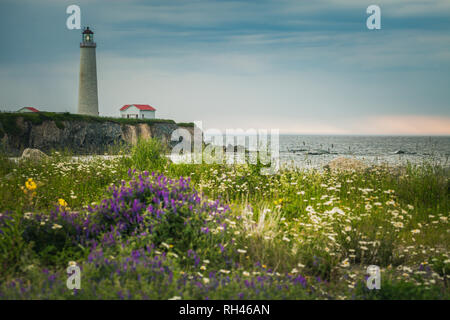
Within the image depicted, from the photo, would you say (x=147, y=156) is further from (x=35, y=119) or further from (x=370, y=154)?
(x=370, y=154)

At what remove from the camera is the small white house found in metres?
58.9

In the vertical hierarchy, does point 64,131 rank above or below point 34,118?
below

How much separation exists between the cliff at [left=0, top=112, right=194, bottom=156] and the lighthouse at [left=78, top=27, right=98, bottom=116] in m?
4.09

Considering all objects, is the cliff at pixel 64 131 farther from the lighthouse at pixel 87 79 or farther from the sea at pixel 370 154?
the sea at pixel 370 154

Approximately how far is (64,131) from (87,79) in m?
11.9

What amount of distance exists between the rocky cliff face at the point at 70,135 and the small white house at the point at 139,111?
17679mm

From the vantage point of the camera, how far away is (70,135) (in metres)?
32.3

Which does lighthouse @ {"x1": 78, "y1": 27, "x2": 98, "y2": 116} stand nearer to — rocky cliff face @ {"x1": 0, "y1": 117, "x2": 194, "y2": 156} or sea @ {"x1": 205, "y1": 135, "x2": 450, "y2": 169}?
rocky cliff face @ {"x1": 0, "y1": 117, "x2": 194, "y2": 156}

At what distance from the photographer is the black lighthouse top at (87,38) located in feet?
136

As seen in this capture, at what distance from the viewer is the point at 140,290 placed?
9.81 ft
